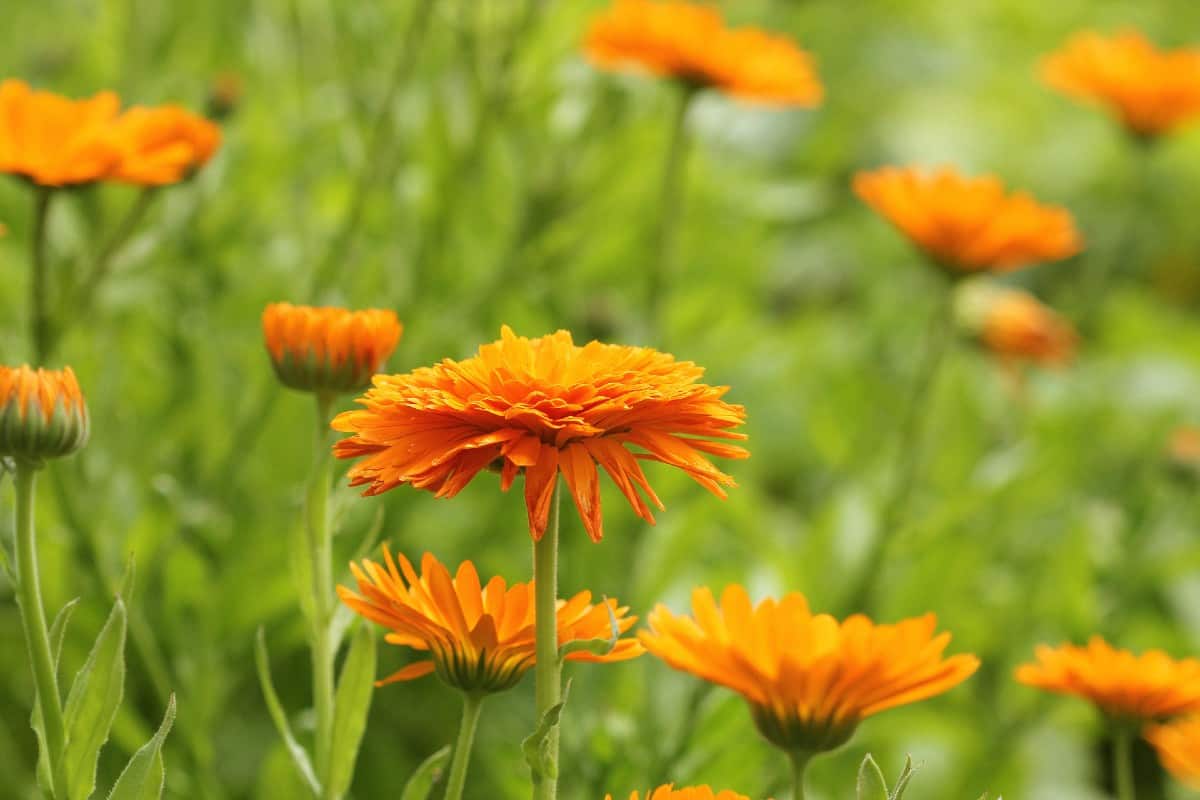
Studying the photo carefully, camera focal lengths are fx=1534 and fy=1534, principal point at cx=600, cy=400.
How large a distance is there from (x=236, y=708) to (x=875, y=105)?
1597 mm

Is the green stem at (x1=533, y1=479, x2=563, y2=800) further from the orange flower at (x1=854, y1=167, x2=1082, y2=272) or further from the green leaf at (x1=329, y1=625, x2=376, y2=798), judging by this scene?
the orange flower at (x1=854, y1=167, x2=1082, y2=272)

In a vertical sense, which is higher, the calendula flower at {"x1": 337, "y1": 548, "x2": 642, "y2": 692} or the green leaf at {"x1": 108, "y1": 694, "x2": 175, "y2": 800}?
the calendula flower at {"x1": 337, "y1": 548, "x2": 642, "y2": 692}

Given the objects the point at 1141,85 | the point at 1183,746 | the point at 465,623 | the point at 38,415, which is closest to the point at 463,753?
the point at 465,623

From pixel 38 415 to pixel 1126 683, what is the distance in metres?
0.37

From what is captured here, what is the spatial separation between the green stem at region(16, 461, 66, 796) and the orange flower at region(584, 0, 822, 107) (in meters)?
0.67

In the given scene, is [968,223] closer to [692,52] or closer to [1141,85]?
[692,52]

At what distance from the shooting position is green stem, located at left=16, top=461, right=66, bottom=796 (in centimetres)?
44

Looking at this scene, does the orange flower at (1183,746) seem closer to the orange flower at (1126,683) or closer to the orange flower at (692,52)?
the orange flower at (1126,683)

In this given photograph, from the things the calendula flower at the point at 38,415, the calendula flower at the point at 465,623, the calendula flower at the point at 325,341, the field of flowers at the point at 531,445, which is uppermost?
the calendula flower at the point at 38,415

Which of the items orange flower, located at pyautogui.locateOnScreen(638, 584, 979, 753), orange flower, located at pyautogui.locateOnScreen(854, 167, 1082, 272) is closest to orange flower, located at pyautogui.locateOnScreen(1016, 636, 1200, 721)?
orange flower, located at pyautogui.locateOnScreen(638, 584, 979, 753)

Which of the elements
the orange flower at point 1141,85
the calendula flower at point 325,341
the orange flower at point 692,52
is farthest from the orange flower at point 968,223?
the calendula flower at point 325,341

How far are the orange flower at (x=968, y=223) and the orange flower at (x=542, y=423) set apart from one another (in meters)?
0.58

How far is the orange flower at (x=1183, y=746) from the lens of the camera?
1.77ft

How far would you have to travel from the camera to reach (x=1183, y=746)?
555 mm
